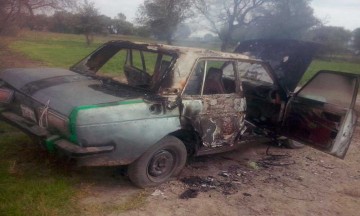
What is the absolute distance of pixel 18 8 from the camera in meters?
8.19

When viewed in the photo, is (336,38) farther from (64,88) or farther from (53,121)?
(53,121)

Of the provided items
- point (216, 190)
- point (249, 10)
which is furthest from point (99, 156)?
point (249, 10)

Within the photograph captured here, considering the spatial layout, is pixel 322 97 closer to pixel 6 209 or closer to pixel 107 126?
pixel 107 126

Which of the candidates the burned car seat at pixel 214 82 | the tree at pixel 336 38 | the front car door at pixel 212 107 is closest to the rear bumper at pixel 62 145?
the front car door at pixel 212 107

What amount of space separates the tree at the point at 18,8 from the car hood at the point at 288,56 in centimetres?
538

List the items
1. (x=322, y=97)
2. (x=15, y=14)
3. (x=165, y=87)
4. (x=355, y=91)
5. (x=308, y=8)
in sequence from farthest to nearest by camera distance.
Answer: (x=308, y=8), (x=15, y=14), (x=322, y=97), (x=355, y=91), (x=165, y=87)

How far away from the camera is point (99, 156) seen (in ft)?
10.9

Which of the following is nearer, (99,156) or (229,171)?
(99,156)

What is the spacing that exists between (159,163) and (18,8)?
20.5 feet

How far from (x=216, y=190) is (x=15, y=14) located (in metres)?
6.83

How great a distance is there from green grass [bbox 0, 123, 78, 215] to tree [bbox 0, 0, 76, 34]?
464cm

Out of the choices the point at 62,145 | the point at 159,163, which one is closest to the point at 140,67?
the point at 159,163

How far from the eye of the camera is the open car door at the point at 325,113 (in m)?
4.59

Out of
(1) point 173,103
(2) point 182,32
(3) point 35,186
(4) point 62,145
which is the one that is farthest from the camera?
(2) point 182,32
